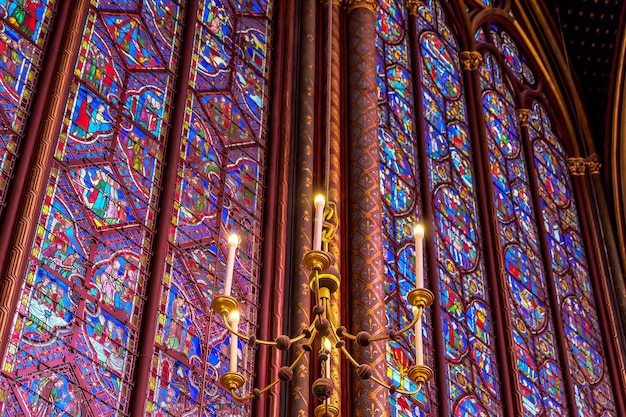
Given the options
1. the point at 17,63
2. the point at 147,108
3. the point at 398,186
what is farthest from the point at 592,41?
the point at 17,63

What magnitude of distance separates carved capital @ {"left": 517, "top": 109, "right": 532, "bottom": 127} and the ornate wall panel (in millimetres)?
2296

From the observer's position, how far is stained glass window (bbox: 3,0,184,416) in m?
6.30

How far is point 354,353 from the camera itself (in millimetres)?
8109

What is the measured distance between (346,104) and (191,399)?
3785mm

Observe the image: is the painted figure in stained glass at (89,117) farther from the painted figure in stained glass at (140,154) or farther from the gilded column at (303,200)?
the gilded column at (303,200)

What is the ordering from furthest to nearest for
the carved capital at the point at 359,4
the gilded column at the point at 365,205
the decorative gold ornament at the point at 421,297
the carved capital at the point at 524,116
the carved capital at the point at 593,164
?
the carved capital at the point at 593,164, the carved capital at the point at 524,116, the carved capital at the point at 359,4, the gilded column at the point at 365,205, the decorative gold ornament at the point at 421,297

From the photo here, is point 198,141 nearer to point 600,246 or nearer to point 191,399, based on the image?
point 191,399

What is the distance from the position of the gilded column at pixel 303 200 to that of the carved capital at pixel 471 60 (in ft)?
10.8

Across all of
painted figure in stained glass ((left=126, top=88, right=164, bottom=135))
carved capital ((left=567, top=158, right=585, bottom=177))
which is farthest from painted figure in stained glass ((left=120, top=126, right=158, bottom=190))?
carved capital ((left=567, top=158, right=585, bottom=177))

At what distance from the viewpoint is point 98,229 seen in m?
7.09

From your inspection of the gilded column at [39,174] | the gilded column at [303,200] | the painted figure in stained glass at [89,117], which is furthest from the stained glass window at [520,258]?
the gilded column at [39,174]

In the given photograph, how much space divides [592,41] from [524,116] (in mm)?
2763

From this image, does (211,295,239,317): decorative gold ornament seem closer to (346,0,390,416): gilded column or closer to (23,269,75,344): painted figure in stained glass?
(23,269,75,344): painted figure in stained glass

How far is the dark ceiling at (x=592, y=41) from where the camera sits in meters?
15.4
